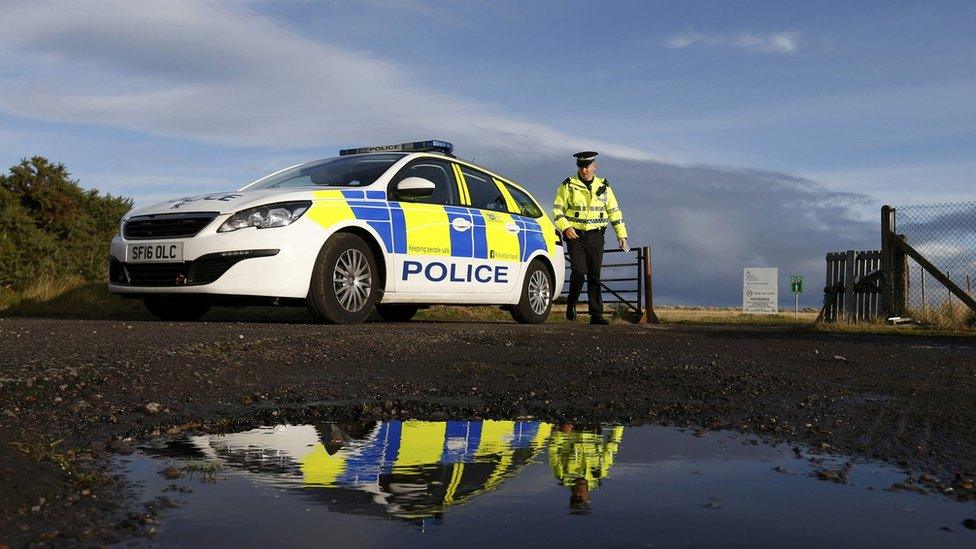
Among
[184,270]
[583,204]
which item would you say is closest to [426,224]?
[184,270]

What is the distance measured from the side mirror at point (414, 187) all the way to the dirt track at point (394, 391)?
1.98m

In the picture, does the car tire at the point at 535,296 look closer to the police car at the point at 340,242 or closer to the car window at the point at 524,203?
the police car at the point at 340,242

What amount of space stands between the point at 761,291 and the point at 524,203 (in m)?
23.1

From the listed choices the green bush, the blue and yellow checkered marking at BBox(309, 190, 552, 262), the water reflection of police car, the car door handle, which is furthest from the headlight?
the green bush

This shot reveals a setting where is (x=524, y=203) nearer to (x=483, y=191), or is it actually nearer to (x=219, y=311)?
(x=483, y=191)

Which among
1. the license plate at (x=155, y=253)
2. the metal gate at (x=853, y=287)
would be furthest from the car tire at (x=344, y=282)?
the metal gate at (x=853, y=287)

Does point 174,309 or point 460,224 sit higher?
point 460,224

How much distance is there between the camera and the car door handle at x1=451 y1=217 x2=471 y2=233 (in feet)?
31.6

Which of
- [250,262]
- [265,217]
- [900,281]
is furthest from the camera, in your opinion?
[900,281]

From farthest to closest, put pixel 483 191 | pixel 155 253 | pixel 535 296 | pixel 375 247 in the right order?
pixel 535 296, pixel 483 191, pixel 375 247, pixel 155 253

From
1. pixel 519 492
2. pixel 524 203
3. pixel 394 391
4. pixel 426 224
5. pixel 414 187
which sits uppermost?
pixel 524 203

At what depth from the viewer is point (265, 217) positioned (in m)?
8.03

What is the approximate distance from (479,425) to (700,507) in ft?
4.70

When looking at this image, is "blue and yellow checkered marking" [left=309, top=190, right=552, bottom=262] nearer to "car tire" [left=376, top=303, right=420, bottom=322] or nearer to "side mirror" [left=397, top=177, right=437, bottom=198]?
"side mirror" [left=397, top=177, right=437, bottom=198]
